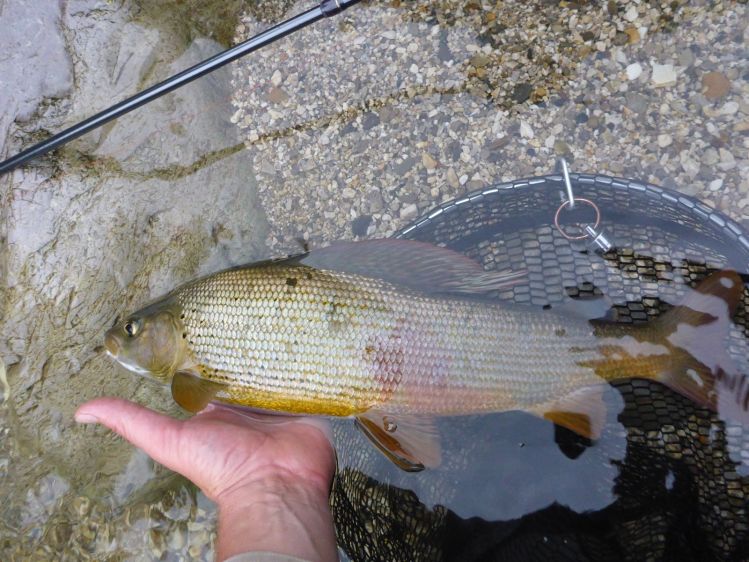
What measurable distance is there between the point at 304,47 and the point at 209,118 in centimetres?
72

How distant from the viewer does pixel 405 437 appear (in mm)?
2285

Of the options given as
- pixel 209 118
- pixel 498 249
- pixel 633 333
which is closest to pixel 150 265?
pixel 209 118

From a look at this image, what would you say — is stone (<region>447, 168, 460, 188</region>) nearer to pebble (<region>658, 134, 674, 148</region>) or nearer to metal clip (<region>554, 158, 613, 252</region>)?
metal clip (<region>554, 158, 613, 252</region>)

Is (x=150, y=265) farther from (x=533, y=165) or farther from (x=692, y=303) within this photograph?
(x=692, y=303)

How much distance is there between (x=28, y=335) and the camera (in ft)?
10.1

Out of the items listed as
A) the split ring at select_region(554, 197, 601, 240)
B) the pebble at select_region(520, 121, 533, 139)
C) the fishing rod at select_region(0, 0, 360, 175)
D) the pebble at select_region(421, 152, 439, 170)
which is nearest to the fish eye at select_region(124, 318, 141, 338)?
the fishing rod at select_region(0, 0, 360, 175)

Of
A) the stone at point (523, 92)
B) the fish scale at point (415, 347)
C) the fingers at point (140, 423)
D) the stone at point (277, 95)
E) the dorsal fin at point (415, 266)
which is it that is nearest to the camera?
the fish scale at point (415, 347)

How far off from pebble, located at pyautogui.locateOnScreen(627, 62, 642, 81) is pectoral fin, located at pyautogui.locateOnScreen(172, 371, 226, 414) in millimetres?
2629

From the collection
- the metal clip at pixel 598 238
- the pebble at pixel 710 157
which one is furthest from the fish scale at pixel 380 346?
the pebble at pixel 710 157

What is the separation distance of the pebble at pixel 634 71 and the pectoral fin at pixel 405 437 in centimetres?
214

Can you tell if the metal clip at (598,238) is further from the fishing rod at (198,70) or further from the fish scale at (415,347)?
the fishing rod at (198,70)

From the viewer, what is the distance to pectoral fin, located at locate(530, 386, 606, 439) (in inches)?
87.0

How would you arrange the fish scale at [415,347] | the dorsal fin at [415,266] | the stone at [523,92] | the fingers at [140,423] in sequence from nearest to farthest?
the fish scale at [415,347] → the dorsal fin at [415,266] → the fingers at [140,423] → the stone at [523,92]

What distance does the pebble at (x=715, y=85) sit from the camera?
9.38 ft
